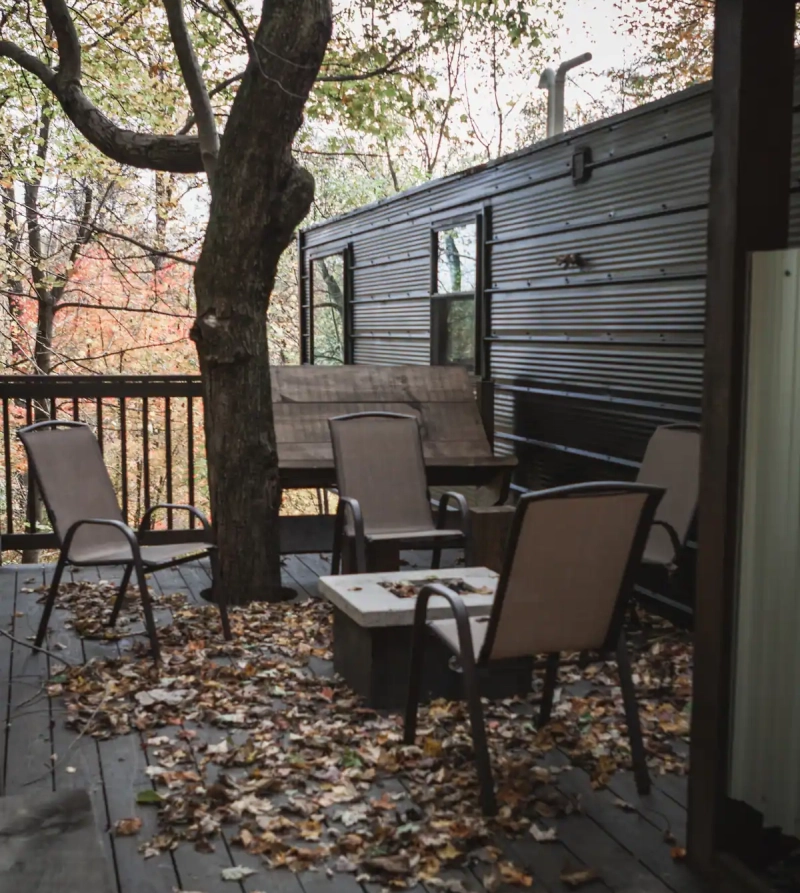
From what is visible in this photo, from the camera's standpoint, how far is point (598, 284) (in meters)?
6.36

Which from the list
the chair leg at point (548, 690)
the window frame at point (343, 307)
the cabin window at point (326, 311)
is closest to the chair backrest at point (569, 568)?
the chair leg at point (548, 690)

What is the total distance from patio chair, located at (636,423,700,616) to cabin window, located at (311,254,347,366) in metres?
7.26

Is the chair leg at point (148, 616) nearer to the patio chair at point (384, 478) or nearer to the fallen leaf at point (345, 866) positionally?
the patio chair at point (384, 478)

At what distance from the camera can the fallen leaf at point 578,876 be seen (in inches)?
110

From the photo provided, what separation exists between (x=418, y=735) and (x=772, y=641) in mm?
1595

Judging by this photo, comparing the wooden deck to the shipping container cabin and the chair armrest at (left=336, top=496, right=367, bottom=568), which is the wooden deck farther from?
the shipping container cabin

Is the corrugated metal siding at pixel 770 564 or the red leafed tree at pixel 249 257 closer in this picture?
the corrugated metal siding at pixel 770 564

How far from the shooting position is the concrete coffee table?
4.01m

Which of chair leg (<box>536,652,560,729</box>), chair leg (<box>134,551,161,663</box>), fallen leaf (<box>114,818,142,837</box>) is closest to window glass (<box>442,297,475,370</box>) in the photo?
chair leg (<box>134,551,161,663</box>)

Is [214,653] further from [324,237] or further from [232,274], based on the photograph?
[324,237]

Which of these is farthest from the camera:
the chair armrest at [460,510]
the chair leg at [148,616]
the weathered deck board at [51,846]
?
the chair armrest at [460,510]

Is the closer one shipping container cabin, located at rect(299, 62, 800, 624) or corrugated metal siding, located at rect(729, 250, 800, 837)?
corrugated metal siding, located at rect(729, 250, 800, 837)

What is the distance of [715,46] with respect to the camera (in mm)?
2646

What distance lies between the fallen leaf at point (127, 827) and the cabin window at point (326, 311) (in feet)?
30.9
